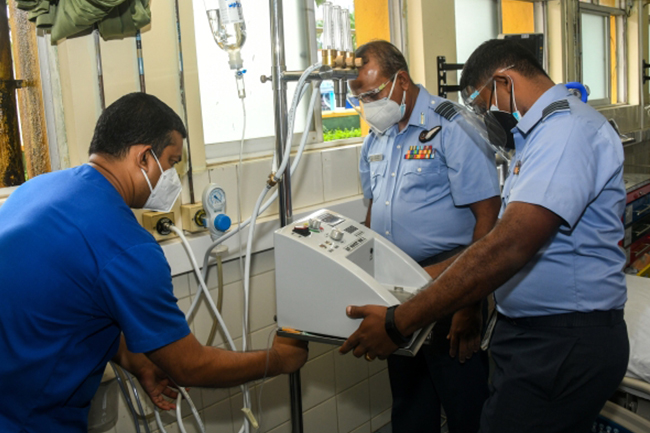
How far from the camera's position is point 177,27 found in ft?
5.37

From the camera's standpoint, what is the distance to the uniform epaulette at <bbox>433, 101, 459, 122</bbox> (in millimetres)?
1714

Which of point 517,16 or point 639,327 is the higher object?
point 517,16

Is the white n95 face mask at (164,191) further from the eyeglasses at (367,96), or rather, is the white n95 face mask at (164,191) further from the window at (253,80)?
the eyeglasses at (367,96)

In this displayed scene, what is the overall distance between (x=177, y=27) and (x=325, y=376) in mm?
1450

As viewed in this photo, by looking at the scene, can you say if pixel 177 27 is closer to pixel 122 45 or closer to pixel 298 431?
pixel 122 45

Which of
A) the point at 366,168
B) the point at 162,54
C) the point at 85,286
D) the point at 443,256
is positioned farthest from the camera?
the point at 366,168

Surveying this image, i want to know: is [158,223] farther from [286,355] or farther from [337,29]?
[337,29]

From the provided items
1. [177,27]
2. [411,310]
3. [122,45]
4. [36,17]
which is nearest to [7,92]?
[36,17]

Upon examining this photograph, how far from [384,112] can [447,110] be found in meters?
0.21

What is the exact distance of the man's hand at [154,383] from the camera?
1398mm

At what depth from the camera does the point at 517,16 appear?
365cm

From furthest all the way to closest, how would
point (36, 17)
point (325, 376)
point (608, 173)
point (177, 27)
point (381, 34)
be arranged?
point (381, 34) < point (325, 376) < point (177, 27) < point (36, 17) < point (608, 173)

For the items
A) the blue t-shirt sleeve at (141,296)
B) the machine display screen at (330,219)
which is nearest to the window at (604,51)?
the machine display screen at (330,219)

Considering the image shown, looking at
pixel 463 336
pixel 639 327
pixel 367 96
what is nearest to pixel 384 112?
pixel 367 96
